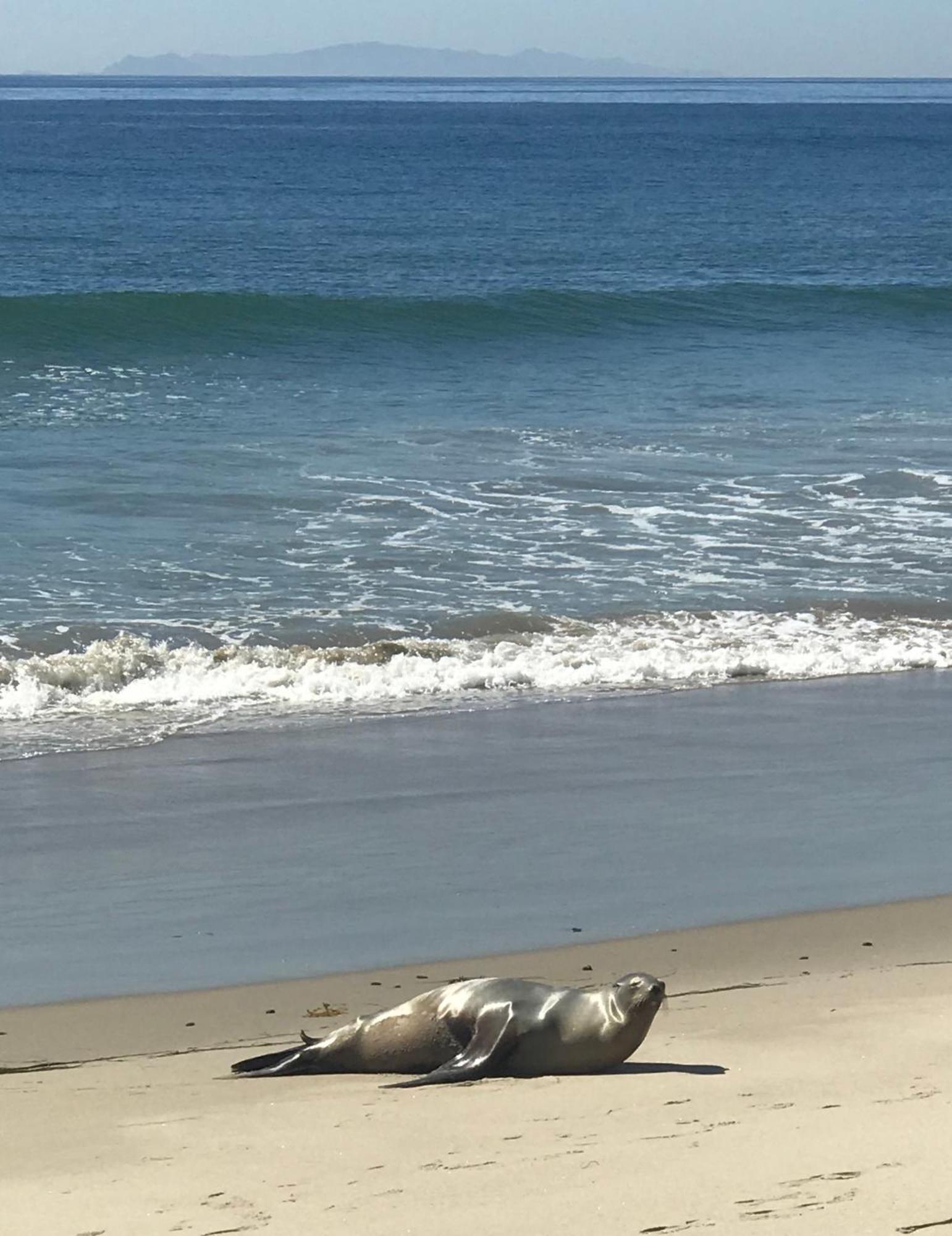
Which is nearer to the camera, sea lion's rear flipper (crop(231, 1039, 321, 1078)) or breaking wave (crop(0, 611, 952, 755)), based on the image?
sea lion's rear flipper (crop(231, 1039, 321, 1078))

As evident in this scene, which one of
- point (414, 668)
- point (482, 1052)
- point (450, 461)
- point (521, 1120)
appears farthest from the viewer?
point (450, 461)

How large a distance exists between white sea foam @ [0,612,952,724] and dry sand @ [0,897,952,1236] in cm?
474

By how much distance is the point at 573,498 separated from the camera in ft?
55.4

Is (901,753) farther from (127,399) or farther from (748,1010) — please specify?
(127,399)

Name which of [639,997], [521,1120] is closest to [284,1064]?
[521,1120]

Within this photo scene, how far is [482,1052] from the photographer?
5559mm

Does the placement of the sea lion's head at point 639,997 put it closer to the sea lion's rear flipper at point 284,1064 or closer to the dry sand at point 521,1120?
the dry sand at point 521,1120

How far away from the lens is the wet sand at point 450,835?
23.5 feet

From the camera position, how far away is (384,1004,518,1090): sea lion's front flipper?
5.49m

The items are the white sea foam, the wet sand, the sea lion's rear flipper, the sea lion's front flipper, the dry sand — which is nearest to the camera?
the dry sand

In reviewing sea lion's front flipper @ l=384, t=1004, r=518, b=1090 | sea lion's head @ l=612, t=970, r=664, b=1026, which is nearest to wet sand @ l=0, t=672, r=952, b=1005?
sea lion's front flipper @ l=384, t=1004, r=518, b=1090

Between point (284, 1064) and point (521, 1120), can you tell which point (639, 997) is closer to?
point (521, 1120)

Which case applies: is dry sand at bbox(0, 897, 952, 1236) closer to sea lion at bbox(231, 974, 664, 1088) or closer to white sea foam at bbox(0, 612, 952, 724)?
sea lion at bbox(231, 974, 664, 1088)

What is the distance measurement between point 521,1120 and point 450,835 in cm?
346
